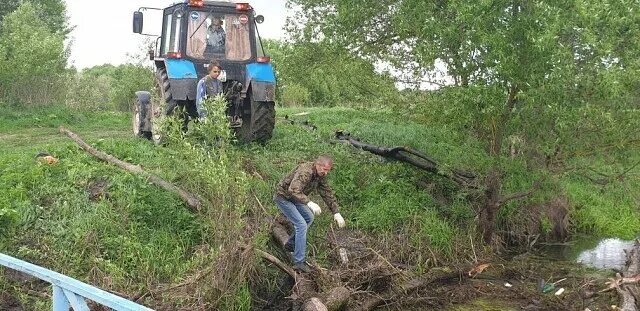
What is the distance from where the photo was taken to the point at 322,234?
30.3ft

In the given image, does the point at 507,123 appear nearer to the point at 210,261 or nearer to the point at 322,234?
the point at 322,234

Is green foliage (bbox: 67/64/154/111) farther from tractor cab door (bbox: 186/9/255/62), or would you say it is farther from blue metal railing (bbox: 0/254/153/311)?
blue metal railing (bbox: 0/254/153/311)

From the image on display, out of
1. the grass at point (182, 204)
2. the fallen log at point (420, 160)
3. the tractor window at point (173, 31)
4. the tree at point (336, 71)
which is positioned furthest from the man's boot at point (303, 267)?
the tractor window at point (173, 31)

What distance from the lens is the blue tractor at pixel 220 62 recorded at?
38.0ft

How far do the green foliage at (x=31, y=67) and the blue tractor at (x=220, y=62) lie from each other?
9.50 metres

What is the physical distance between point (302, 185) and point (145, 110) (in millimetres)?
6196

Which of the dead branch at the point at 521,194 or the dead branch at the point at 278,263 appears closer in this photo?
the dead branch at the point at 278,263

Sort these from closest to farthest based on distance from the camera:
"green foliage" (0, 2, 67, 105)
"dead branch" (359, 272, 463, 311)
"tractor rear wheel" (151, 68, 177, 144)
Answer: "dead branch" (359, 272, 463, 311), "tractor rear wheel" (151, 68, 177, 144), "green foliage" (0, 2, 67, 105)

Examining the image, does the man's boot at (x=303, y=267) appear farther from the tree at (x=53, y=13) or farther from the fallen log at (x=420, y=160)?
the tree at (x=53, y=13)

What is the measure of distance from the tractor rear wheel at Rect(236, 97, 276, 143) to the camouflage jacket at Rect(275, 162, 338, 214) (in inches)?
135

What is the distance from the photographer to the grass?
7.75 meters

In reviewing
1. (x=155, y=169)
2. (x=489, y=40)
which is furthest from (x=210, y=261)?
(x=489, y=40)

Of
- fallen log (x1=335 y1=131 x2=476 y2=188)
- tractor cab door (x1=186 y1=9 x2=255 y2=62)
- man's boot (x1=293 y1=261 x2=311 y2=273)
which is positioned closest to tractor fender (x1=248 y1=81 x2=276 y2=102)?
tractor cab door (x1=186 y1=9 x2=255 y2=62)

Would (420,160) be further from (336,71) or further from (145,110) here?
(145,110)
